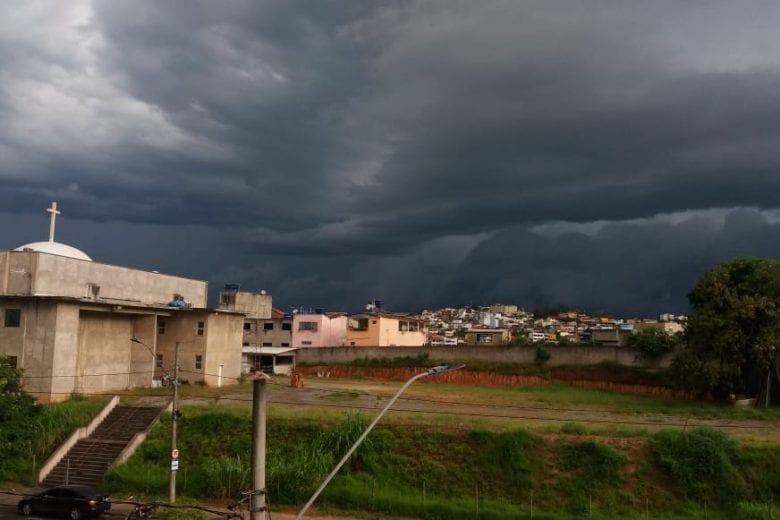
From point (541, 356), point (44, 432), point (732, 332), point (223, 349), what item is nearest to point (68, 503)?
point (44, 432)

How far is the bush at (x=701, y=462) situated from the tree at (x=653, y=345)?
3255cm

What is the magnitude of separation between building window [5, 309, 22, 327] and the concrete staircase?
357 inches

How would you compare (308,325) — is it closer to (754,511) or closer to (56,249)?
(56,249)

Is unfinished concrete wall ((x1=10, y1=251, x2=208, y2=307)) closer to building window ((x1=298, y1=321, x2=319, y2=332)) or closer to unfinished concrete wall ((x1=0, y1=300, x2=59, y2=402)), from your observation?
unfinished concrete wall ((x1=0, y1=300, x2=59, y2=402))

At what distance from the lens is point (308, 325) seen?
87.7 metres

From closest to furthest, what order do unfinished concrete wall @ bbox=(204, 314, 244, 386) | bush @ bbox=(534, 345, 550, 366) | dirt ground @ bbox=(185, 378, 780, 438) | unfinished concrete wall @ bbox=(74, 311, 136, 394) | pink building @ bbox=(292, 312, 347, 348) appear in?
dirt ground @ bbox=(185, 378, 780, 438) → unfinished concrete wall @ bbox=(74, 311, 136, 394) → unfinished concrete wall @ bbox=(204, 314, 244, 386) → bush @ bbox=(534, 345, 550, 366) → pink building @ bbox=(292, 312, 347, 348)

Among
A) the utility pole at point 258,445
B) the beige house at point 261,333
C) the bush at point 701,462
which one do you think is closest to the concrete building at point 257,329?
the beige house at point 261,333

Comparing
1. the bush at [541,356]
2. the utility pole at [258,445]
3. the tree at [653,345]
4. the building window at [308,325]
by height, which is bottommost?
the utility pole at [258,445]

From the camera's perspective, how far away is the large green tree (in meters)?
49.8

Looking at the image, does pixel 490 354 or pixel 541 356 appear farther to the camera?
pixel 490 354

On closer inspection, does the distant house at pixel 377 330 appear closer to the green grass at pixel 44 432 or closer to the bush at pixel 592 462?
the green grass at pixel 44 432

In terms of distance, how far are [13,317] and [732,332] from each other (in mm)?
50675

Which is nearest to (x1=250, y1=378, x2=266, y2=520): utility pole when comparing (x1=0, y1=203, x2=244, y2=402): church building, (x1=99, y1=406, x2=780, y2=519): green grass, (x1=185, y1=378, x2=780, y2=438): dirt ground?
(x1=99, y1=406, x2=780, y2=519): green grass

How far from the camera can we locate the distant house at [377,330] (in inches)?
3509
